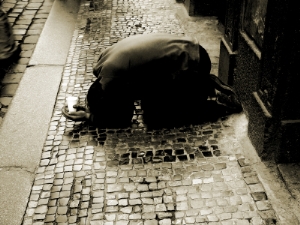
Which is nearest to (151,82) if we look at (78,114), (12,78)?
(78,114)

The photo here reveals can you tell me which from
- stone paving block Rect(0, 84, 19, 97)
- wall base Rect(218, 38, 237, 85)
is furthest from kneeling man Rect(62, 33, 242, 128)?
stone paving block Rect(0, 84, 19, 97)

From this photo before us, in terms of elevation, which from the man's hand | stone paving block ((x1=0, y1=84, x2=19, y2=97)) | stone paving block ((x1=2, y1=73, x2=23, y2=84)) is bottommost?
stone paving block ((x1=0, y1=84, x2=19, y2=97))

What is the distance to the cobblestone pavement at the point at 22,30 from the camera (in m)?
5.73

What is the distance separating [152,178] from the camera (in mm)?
3912

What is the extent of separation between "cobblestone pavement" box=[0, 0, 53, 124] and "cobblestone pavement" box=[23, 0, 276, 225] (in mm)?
937

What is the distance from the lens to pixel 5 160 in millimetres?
4266

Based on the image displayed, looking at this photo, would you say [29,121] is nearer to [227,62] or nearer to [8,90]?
[8,90]

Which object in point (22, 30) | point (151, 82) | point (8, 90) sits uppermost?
point (151, 82)

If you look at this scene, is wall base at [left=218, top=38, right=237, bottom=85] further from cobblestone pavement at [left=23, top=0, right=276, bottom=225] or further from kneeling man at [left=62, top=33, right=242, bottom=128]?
cobblestone pavement at [left=23, top=0, right=276, bottom=225]

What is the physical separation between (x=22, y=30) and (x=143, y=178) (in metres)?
4.68

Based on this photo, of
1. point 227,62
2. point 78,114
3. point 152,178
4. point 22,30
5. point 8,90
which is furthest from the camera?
point 22,30

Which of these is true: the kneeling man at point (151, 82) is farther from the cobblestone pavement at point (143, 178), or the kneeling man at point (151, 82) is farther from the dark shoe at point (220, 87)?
the cobblestone pavement at point (143, 178)

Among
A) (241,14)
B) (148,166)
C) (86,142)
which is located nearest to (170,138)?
(148,166)

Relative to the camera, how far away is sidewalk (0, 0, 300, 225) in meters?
3.51
